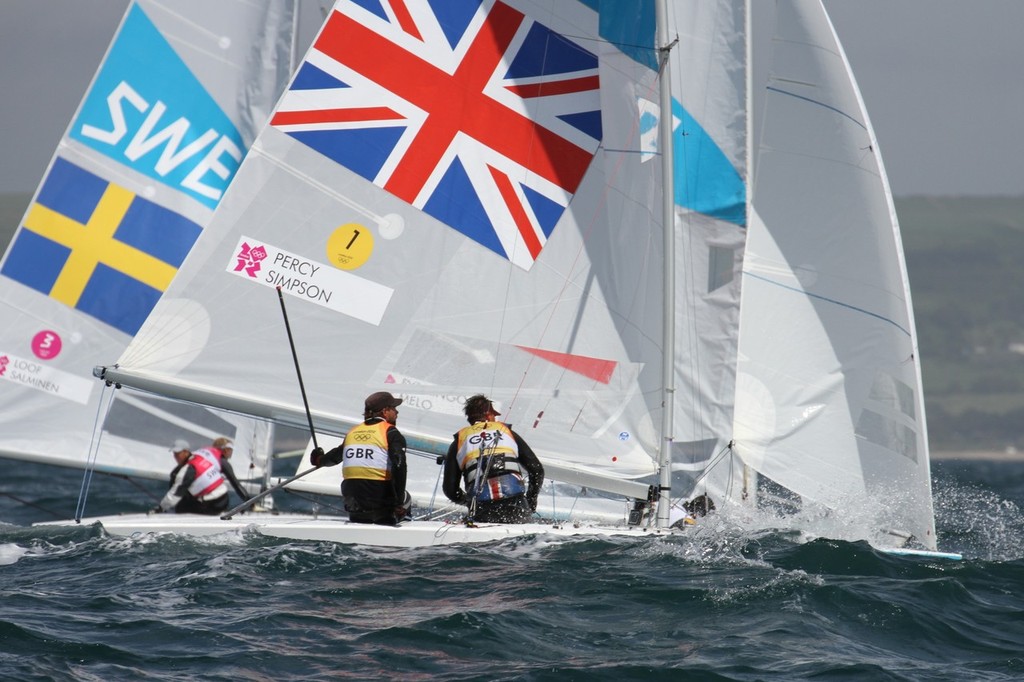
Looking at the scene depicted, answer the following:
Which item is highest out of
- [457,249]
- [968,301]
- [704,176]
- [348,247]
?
[968,301]

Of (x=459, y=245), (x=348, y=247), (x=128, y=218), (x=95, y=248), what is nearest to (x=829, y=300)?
(x=459, y=245)

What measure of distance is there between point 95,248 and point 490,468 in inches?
227

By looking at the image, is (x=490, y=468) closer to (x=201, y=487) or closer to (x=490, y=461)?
(x=490, y=461)

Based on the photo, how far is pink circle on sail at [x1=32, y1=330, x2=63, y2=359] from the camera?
12.3 m

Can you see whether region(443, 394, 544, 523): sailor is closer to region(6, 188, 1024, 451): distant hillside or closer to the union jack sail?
the union jack sail


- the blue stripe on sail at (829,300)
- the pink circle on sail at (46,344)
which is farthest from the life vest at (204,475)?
the blue stripe on sail at (829,300)

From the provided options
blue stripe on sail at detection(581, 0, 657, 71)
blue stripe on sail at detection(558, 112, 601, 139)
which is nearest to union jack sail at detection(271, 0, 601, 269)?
blue stripe on sail at detection(558, 112, 601, 139)

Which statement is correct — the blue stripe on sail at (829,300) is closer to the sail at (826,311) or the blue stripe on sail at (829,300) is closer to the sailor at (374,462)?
the sail at (826,311)

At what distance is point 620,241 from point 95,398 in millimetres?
5880

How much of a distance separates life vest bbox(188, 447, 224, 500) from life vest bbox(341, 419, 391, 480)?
291cm

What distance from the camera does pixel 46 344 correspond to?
12.4m

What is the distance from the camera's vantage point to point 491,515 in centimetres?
866

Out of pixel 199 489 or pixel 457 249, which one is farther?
pixel 199 489

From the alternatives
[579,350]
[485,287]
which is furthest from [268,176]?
[579,350]
